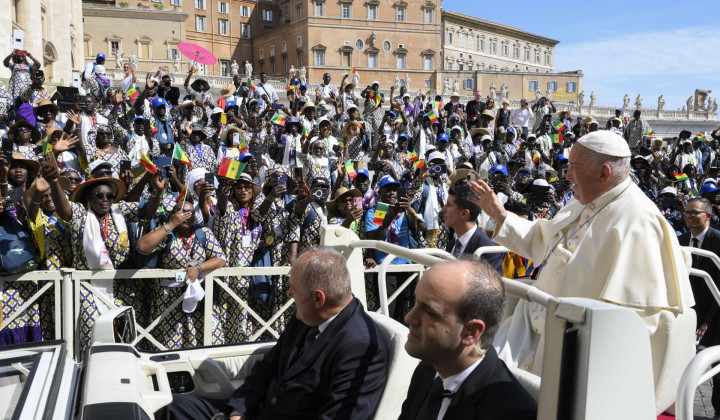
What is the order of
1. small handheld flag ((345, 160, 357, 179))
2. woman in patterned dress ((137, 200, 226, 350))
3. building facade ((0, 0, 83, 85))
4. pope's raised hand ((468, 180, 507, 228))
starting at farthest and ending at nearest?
building facade ((0, 0, 83, 85)) < small handheld flag ((345, 160, 357, 179)) < woman in patterned dress ((137, 200, 226, 350)) < pope's raised hand ((468, 180, 507, 228))

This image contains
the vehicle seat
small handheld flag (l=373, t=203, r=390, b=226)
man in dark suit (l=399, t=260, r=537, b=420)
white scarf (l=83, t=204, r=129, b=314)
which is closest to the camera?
man in dark suit (l=399, t=260, r=537, b=420)

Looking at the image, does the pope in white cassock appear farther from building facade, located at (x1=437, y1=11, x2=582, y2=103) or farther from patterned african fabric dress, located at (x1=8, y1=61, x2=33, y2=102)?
building facade, located at (x1=437, y1=11, x2=582, y2=103)

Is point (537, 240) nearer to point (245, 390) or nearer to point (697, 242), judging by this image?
point (245, 390)

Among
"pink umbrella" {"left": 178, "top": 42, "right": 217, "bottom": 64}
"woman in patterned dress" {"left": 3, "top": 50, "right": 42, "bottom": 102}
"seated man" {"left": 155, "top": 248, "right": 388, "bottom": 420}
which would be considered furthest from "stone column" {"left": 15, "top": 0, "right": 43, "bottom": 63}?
"seated man" {"left": 155, "top": 248, "right": 388, "bottom": 420}

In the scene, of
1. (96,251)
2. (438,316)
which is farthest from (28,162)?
(438,316)

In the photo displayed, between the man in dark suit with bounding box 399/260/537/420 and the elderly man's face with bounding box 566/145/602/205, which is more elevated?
the elderly man's face with bounding box 566/145/602/205

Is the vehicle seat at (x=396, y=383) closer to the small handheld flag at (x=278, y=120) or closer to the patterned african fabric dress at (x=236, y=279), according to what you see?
the patterned african fabric dress at (x=236, y=279)

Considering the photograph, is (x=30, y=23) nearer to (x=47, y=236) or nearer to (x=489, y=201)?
(x=47, y=236)

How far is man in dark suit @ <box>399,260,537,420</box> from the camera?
Result: 2.38 m

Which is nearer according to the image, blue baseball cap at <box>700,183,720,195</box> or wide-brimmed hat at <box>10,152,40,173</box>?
wide-brimmed hat at <box>10,152,40,173</box>

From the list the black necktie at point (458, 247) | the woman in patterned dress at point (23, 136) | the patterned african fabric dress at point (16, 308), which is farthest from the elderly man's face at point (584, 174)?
the woman in patterned dress at point (23, 136)

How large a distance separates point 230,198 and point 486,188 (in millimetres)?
4061

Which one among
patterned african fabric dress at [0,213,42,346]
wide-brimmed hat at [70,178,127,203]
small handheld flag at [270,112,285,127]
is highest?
small handheld flag at [270,112,285,127]

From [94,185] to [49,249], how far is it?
77cm
